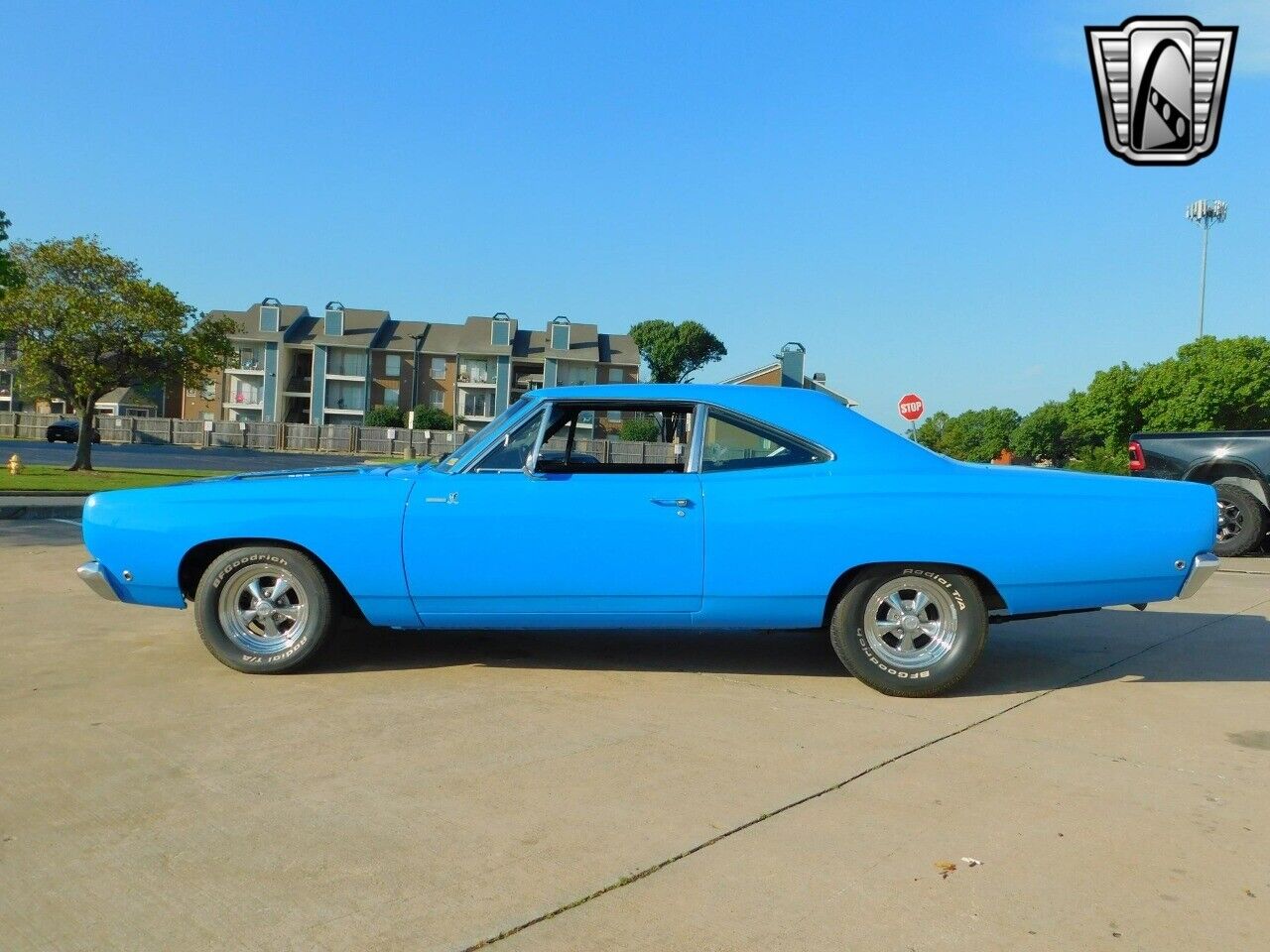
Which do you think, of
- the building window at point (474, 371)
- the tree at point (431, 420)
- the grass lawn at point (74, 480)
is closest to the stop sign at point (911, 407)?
the grass lawn at point (74, 480)

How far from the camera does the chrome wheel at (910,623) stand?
4.95 m

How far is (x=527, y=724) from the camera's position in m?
4.37

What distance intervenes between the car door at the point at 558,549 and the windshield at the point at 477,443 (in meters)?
0.16

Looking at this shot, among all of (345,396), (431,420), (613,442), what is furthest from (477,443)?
(345,396)

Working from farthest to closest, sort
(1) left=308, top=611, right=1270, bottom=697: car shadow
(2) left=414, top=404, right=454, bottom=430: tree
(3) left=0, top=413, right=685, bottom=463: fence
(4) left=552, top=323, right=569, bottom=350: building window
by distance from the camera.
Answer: (4) left=552, top=323, right=569, bottom=350: building window
(2) left=414, top=404, right=454, bottom=430: tree
(3) left=0, top=413, right=685, bottom=463: fence
(1) left=308, top=611, right=1270, bottom=697: car shadow

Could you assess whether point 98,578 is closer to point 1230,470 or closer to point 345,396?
point 1230,470

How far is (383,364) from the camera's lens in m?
70.8

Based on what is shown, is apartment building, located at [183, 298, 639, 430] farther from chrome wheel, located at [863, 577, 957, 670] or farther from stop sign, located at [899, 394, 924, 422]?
chrome wheel, located at [863, 577, 957, 670]

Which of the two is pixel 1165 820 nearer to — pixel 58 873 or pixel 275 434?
pixel 58 873

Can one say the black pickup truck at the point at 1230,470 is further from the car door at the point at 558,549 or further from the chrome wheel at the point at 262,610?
the chrome wheel at the point at 262,610

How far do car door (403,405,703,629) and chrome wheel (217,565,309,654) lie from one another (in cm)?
66

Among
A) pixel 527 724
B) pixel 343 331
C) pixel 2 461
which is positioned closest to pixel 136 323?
pixel 2 461

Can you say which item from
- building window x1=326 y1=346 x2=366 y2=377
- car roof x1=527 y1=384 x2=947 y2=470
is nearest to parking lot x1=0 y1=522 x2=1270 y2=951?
car roof x1=527 y1=384 x2=947 y2=470

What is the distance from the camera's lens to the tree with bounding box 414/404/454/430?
2579 inches
